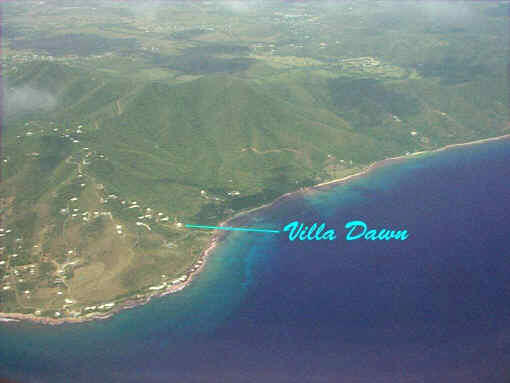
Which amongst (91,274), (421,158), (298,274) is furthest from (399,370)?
(421,158)

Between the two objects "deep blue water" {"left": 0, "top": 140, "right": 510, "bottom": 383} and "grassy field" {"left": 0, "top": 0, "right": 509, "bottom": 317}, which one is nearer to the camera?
"deep blue water" {"left": 0, "top": 140, "right": 510, "bottom": 383}

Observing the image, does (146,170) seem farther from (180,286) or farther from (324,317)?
(324,317)

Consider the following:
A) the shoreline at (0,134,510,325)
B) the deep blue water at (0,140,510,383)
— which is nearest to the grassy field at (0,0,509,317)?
the shoreline at (0,134,510,325)

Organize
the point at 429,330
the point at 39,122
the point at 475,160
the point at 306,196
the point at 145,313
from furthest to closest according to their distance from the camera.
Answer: the point at 39,122, the point at 475,160, the point at 306,196, the point at 145,313, the point at 429,330

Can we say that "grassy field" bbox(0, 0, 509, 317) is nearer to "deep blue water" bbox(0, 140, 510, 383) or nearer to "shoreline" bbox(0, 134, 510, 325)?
"shoreline" bbox(0, 134, 510, 325)

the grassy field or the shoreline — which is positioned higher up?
the grassy field

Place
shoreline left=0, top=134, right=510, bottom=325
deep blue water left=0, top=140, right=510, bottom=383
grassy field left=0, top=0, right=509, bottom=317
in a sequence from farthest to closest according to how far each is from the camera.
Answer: grassy field left=0, top=0, right=509, bottom=317 < shoreline left=0, top=134, right=510, bottom=325 < deep blue water left=0, top=140, right=510, bottom=383

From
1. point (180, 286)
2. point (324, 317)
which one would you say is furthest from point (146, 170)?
point (324, 317)

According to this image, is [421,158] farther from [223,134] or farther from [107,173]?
[107,173]
